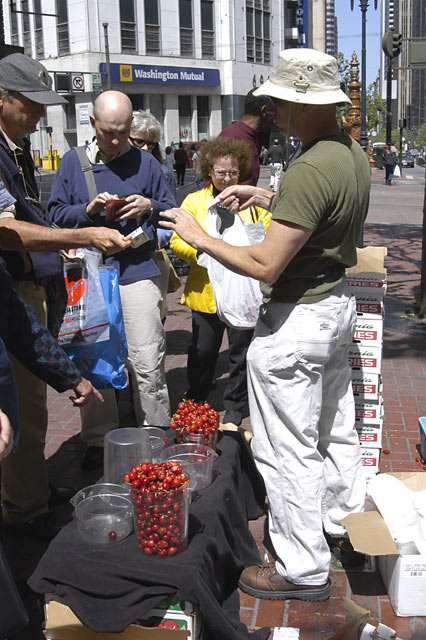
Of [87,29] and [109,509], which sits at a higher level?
[87,29]

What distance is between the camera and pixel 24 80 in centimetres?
326

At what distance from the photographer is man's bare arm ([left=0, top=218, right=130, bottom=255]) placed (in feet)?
10.2

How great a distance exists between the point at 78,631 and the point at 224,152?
293 centimetres

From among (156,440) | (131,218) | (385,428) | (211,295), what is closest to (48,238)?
(131,218)

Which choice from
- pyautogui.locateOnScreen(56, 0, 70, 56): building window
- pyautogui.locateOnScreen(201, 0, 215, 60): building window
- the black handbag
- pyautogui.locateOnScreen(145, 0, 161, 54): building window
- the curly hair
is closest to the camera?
the black handbag

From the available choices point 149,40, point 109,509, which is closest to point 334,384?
point 109,509

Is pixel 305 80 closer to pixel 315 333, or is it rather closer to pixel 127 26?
pixel 315 333

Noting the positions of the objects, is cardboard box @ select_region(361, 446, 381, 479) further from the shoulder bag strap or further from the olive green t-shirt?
the shoulder bag strap

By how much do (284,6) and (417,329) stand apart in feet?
178

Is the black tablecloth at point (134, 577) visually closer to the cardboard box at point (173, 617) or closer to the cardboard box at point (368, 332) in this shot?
the cardboard box at point (173, 617)

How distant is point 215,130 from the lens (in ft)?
168

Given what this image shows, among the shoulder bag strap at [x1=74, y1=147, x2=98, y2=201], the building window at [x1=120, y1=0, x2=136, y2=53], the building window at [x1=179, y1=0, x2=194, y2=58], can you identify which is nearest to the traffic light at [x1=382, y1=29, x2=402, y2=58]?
the shoulder bag strap at [x1=74, y1=147, x2=98, y2=201]

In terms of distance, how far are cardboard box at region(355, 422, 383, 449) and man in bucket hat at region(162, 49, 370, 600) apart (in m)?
0.86

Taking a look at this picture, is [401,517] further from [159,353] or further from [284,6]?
[284,6]
